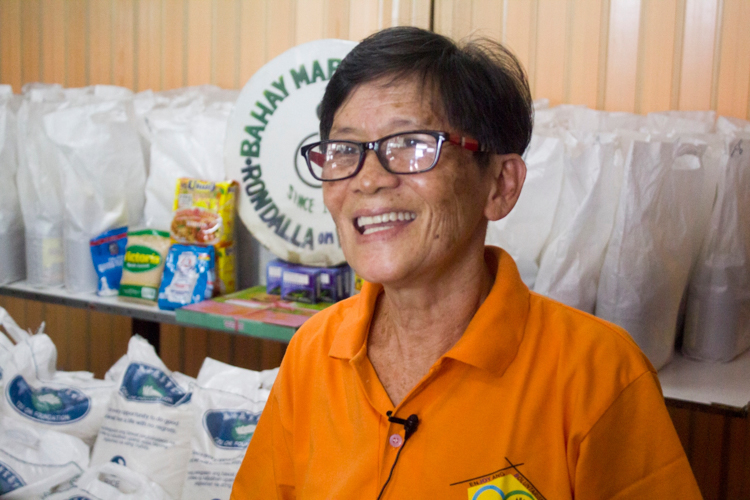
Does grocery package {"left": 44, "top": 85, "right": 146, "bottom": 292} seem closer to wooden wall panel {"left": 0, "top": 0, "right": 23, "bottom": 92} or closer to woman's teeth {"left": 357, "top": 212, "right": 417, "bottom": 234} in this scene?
wooden wall panel {"left": 0, "top": 0, "right": 23, "bottom": 92}

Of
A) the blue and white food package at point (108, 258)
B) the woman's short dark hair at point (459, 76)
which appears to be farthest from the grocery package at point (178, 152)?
the woman's short dark hair at point (459, 76)

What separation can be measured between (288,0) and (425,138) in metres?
1.96

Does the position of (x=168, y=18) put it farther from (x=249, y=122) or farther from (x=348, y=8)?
(x=249, y=122)

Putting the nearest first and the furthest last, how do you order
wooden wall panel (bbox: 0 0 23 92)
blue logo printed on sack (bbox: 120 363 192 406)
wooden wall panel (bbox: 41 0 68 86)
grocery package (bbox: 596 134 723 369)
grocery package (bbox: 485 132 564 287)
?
1. grocery package (bbox: 596 134 723 369)
2. grocery package (bbox: 485 132 564 287)
3. blue logo printed on sack (bbox: 120 363 192 406)
4. wooden wall panel (bbox: 41 0 68 86)
5. wooden wall panel (bbox: 0 0 23 92)

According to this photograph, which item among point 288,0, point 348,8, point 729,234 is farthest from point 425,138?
point 288,0

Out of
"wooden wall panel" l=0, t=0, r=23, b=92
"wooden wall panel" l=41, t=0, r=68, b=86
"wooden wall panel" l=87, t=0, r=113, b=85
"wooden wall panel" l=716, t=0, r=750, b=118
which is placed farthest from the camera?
"wooden wall panel" l=0, t=0, r=23, b=92

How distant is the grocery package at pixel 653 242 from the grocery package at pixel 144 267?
54.5 inches

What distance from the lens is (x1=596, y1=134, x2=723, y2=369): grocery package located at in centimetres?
146

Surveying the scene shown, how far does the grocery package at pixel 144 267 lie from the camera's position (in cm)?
209

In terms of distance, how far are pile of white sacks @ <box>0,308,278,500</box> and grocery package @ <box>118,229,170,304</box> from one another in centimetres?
26

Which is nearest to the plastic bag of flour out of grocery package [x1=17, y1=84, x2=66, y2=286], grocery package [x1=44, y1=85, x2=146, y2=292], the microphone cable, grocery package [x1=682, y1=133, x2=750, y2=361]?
grocery package [x1=44, y1=85, x2=146, y2=292]

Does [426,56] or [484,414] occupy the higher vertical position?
[426,56]

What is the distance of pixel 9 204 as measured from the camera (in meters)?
2.40

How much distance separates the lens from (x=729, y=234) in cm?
152
